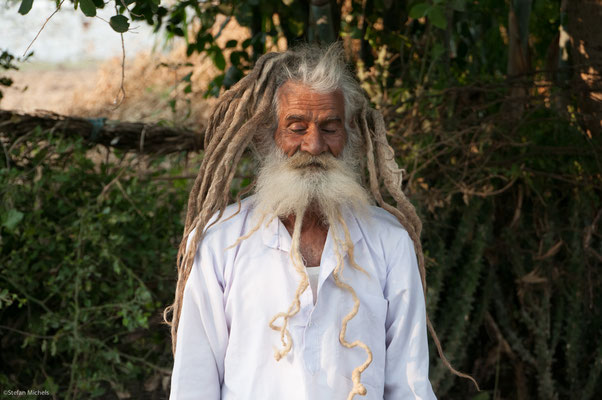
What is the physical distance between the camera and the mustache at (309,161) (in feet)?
7.27

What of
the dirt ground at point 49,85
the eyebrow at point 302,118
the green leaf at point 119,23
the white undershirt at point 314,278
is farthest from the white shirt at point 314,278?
the dirt ground at point 49,85

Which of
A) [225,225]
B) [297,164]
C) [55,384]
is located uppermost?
[297,164]

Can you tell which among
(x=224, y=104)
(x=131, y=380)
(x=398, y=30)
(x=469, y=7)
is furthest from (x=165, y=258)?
(x=469, y=7)

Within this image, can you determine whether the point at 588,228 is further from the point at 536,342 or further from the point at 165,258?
the point at 165,258

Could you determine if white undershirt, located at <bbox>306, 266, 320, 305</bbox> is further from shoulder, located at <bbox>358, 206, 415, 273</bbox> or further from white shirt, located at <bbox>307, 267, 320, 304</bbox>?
shoulder, located at <bbox>358, 206, 415, 273</bbox>

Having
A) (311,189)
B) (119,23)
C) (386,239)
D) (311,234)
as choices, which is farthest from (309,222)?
(119,23)

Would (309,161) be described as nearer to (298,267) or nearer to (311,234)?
(311,234)

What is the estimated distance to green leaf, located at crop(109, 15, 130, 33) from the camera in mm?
2250

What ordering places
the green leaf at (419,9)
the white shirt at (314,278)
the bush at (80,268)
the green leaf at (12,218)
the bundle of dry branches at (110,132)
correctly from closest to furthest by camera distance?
the white shirt at (314,278) → the green leaf at (419,9) → the green leaf at (12,218) → the bush at (80,268) → the bundle of dry branches at (110,132)

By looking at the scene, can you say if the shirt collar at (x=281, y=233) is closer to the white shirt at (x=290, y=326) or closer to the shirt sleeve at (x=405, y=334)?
the white shirt at (x=290, y=326)

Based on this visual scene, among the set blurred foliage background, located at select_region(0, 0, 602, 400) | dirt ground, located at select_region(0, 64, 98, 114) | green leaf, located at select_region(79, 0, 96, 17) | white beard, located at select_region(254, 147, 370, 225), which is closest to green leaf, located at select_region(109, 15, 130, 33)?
green leaf, located at select_region(79, 0, 96, 17)

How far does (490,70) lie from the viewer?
5242 millimetres

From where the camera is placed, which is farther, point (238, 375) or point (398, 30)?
point (398, 30)

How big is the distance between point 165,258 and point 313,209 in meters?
1.73
